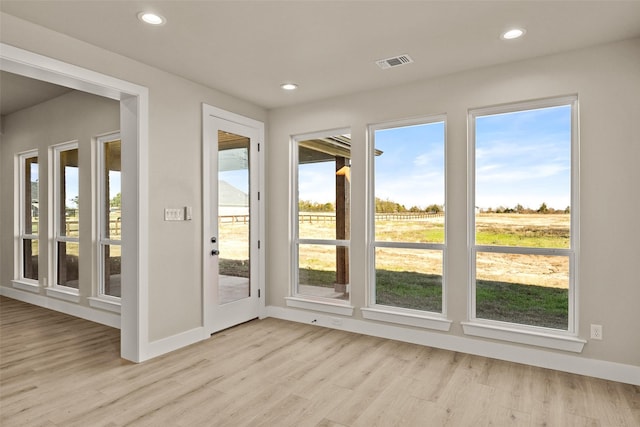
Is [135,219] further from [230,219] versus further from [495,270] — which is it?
[495,270]

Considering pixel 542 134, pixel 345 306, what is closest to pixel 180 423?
pixel 345 306

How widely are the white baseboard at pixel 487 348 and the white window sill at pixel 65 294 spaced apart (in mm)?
2745

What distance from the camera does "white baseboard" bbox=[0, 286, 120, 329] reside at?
4401 mm

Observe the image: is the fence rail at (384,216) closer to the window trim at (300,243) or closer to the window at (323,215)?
the window at (323,215)

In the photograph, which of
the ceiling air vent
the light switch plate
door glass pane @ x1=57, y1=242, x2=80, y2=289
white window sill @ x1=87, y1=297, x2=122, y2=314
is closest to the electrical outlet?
the ceiling air vent

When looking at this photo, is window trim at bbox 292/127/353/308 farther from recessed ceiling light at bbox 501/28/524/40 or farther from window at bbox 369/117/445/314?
recessed ceiling light at bbox 501/28/524/40

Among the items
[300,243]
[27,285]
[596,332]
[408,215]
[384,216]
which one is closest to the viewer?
[596,332]

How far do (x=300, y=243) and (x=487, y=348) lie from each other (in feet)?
7.68

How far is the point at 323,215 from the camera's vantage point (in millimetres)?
4562

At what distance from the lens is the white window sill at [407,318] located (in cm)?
366

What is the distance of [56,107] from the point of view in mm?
4996

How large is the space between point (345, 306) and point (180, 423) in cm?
224

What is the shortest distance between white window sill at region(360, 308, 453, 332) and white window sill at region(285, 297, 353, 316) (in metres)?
0.21

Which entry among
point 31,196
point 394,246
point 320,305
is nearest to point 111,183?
point 31,196
